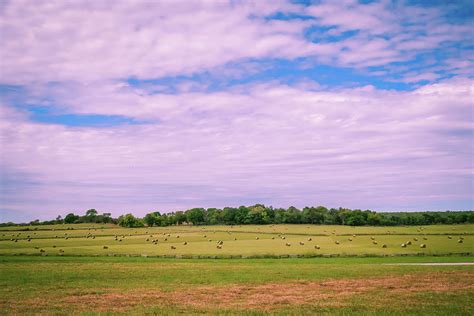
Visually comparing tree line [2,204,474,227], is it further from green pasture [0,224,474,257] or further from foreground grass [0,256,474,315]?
foreground grass [0,256,474,315]

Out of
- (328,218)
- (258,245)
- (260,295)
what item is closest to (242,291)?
(260,295)

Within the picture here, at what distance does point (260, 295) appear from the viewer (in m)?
23.9

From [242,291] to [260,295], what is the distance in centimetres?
193

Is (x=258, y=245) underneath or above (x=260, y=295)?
underneath

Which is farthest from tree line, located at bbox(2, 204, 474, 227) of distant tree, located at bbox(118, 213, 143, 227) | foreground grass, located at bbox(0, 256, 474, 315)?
foreground grass, located at bbox(0, 256, 474, 315)

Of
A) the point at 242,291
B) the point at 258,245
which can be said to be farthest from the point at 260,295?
the point at 258,245

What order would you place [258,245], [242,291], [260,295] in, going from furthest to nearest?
[258,245], [242,291], [260,295]

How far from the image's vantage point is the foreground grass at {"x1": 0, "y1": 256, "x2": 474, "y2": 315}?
20.0 meters

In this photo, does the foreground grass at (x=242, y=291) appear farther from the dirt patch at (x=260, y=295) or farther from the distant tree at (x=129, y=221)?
the distant tree at (x=129, y=221)

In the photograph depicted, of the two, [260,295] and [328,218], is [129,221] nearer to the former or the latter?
[328,218]

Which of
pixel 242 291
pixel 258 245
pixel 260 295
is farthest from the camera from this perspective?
pixel 258 245

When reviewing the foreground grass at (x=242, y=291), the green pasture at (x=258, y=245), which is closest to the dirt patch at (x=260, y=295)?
the foreground grass at (x=242, y=291)

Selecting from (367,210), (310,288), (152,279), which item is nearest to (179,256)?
(152,279)

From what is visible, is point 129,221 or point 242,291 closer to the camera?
point 242,291
